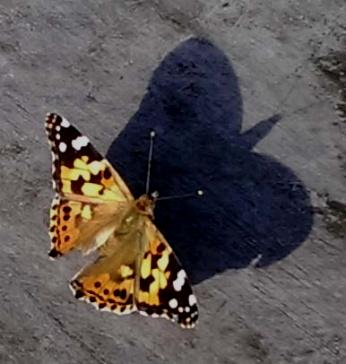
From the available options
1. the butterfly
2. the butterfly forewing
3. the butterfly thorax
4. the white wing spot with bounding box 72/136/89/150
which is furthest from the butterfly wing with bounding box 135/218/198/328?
the white wing spot with bounding box 72/136/89/150

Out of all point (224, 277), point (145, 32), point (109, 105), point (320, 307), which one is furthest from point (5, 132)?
point (320, 307)

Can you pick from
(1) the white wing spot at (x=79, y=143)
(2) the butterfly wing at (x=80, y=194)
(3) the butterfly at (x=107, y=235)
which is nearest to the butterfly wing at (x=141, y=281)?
(3) the butterfly at (x=107, y=235)

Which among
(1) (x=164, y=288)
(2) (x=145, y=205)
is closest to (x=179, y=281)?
(1) (x=164, y=288)

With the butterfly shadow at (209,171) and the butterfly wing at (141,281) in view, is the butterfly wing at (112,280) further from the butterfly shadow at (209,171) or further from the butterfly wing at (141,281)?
the butterfly shadow at (209,171)

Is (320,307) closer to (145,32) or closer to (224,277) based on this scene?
(224,277)

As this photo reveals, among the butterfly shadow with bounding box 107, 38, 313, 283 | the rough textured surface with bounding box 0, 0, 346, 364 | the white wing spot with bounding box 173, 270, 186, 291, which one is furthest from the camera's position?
the butterfly shadow with bounding box 107, 38, 313, 283

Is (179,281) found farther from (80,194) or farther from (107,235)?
(80,194)

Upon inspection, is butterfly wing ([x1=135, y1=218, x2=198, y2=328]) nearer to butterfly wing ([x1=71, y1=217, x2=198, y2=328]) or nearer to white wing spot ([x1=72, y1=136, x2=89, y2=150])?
butterfly wing ([x1=71, y1=217, x2=198, y2=328])
